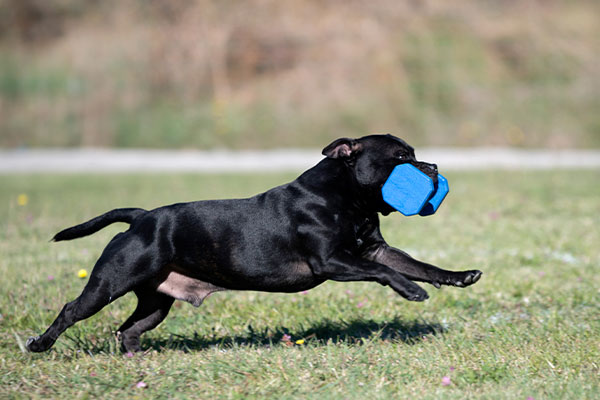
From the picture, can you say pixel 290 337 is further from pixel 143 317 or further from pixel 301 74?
pixel 301 74

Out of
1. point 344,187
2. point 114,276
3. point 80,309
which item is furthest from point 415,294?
point 80,309

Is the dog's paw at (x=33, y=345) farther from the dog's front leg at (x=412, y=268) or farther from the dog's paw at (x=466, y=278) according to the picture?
the dog's paw at (x=466, y=278)

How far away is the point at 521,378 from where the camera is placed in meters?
3.41

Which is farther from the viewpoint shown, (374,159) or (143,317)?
(143,317)

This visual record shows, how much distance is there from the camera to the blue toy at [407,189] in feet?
12.8

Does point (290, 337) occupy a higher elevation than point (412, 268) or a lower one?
lower

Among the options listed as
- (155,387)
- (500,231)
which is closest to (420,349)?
(155,387)

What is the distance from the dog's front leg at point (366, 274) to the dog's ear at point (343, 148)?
0.58m

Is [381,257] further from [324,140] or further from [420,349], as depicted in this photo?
[324,140]

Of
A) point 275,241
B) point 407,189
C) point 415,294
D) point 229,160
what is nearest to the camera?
point 415,294

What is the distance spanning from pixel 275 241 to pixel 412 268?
2.65ft

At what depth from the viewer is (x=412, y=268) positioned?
423 centimetres

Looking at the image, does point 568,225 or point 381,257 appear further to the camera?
point 568,225

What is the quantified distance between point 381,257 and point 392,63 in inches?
812
